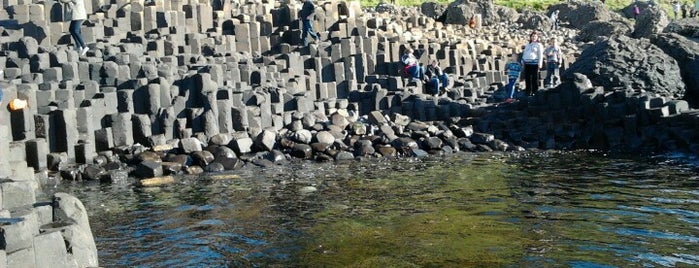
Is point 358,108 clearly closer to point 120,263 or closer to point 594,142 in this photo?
point 594,142

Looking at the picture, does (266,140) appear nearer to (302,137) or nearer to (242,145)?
(242,145)

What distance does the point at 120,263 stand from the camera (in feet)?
41.1

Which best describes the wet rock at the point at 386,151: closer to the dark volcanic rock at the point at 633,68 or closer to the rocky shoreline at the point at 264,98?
the rocky shoreline at the point at 264,98

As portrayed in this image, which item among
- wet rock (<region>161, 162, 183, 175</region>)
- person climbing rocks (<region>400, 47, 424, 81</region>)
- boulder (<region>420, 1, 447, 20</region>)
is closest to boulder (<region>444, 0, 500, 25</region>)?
boulder (<region>420, 1, 447, 20</region>)

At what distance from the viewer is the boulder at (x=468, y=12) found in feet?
159

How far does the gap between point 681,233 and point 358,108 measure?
44.2 ft

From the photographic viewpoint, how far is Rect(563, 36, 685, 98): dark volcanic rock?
25.5m

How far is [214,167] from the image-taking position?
2053 cm

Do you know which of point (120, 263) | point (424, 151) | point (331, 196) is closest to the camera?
point (120, 263)

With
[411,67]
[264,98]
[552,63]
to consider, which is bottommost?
[264,98]

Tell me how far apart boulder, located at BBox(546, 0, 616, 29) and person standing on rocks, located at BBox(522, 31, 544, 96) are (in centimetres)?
2563

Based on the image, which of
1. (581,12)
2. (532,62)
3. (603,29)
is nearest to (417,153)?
(532,62)

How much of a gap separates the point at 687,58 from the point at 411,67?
25.1 feet

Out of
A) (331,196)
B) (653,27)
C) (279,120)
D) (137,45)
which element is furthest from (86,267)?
(653,27)
